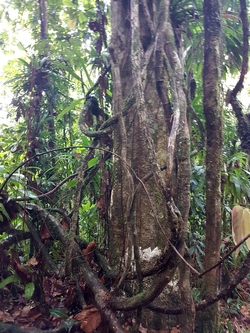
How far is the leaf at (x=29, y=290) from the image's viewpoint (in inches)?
58.6

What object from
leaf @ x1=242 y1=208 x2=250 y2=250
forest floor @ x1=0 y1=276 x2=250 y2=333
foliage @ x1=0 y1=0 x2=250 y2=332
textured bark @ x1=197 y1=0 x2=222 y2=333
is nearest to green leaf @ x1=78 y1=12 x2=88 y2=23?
foliage @ x1=0 y1=0 x2=250 y2=332

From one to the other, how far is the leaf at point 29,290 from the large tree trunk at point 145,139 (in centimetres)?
40

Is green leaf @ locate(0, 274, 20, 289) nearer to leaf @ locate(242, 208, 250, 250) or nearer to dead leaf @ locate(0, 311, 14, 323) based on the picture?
dead leaf @ locate(0, 311, 14, 323)

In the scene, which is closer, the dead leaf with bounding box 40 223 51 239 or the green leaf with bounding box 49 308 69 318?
the green leaf with bounding box 49 308 69 318

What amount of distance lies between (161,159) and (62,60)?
1.96 m

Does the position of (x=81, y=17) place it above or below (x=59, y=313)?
above

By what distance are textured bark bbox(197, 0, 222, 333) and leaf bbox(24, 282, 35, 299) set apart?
0.78 m

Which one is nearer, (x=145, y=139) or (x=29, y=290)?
(x=145, y=139)

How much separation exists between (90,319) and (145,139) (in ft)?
2.46

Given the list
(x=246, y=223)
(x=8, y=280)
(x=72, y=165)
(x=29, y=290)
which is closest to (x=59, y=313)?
(x=29, y=290)

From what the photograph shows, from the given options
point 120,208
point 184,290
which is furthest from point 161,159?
point 184,290

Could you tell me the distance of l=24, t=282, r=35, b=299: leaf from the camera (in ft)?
4.88

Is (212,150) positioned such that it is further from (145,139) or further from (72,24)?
(72,24)

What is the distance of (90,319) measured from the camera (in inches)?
49.6
